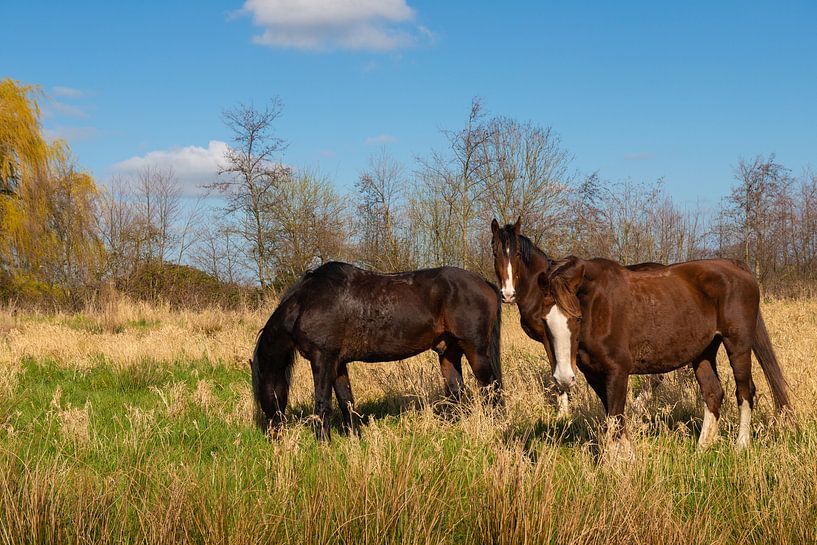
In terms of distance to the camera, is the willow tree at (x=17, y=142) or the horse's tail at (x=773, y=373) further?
the willow tree at (x=17, y=142)

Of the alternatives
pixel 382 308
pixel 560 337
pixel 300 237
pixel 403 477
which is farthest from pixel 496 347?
pixel 300 237

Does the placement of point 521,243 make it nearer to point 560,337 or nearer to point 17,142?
point 560,337

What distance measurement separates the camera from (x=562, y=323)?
455 centimetres

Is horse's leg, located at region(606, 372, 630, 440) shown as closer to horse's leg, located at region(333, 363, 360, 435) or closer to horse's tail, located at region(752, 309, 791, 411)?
horse's tail, located at region(752, 309, 791, 411)

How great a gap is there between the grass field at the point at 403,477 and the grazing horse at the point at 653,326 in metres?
0.42

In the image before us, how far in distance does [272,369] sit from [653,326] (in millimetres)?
3590

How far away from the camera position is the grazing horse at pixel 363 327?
6.38 m

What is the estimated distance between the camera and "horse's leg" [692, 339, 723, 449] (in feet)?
18.0

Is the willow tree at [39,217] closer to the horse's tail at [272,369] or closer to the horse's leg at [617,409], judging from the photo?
the horse's tail at [272,369]

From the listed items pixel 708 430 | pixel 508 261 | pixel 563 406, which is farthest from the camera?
pixel 563 406

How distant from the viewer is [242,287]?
2472 cm

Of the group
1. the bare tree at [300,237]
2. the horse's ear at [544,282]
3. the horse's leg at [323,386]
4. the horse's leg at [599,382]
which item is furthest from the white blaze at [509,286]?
the bare tree at [300,237]

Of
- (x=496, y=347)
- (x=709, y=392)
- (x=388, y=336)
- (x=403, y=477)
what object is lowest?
(x=403, y=477)

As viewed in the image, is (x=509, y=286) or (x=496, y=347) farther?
(x=496, y=347)
